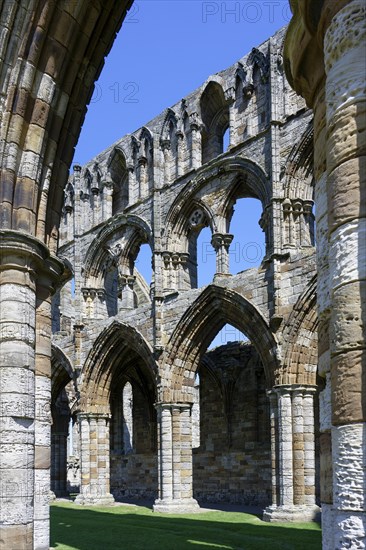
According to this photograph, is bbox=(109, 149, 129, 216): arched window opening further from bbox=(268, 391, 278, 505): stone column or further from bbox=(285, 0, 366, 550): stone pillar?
bbox=(285, 0, 366, 550): stone pillar

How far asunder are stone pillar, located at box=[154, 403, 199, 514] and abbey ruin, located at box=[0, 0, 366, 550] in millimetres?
43

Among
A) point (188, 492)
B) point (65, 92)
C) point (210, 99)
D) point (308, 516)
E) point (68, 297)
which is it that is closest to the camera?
point (65, 92)

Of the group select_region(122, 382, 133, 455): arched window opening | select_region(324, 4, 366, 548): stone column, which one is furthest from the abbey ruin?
select_region(122, 382, 133, 455): arched window opening

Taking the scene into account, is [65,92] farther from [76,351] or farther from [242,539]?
[76,351]

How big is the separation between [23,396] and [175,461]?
10.5 metres

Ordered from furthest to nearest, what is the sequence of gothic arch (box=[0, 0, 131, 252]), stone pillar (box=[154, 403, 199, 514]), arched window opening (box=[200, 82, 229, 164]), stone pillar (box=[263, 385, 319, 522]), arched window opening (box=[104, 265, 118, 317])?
arched window opening (box=[104, 265, 118, 317]) → arched window opening (box=[200, 82, 229, 164]) → stone pillar (box=[154, 403, 199, 514]) → stone pillar (box=[263, 385, 319, 522]) → gothic arch (box=[0, 0, 131, 252])

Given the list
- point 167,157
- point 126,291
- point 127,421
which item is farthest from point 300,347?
point 127,421

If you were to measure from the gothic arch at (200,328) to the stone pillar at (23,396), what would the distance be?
28.3ft

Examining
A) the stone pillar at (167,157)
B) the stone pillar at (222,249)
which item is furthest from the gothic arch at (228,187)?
the stone pillar at (167,157)

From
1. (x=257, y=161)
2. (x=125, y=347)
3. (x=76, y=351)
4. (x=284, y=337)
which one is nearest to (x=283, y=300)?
(x=284, y=337)

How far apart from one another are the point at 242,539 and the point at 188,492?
198 inches

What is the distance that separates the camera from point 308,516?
13.1 meters

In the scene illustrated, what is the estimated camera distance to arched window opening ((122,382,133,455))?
916 inches

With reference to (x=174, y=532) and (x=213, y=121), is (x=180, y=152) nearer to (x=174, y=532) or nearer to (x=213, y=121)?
(x=213, y=121)
